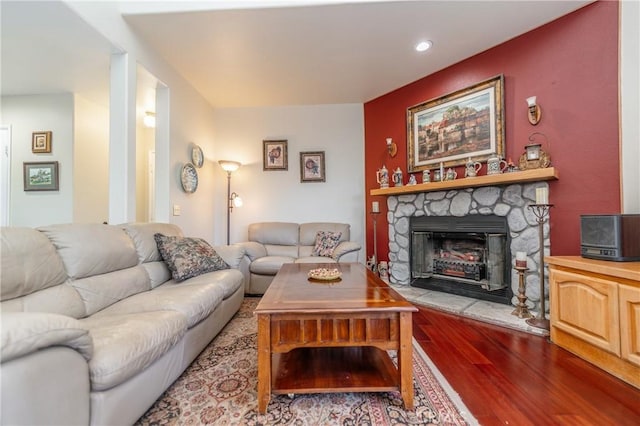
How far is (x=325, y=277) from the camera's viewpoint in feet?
5.90

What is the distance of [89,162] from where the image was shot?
3.41 m

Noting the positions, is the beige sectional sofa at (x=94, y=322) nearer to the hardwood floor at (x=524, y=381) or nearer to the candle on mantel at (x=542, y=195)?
the hardwood floor at (x=524, y=381)

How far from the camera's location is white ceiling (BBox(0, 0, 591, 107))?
222cm

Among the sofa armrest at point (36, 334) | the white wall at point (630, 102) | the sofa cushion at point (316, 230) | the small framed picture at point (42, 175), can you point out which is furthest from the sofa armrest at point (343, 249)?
the small framed picture at point (42, 175)

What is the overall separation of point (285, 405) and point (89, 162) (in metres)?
3.88

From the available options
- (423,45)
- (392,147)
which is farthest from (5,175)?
(423,45)

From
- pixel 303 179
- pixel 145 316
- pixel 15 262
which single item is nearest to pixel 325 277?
pixel 145 316

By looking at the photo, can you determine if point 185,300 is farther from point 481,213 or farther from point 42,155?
point 42,155

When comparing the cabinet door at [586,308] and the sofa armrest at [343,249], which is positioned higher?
the sofa armrest at [343,249]

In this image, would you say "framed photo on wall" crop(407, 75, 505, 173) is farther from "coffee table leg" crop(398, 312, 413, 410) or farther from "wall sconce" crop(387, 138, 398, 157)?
"coffee table leg" crop(398, 312, 413, 410)

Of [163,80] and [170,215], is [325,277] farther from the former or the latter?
[163,80]

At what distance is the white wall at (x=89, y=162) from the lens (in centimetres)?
325

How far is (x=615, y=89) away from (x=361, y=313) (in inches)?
109

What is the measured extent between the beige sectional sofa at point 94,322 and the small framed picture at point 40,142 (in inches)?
88.3
